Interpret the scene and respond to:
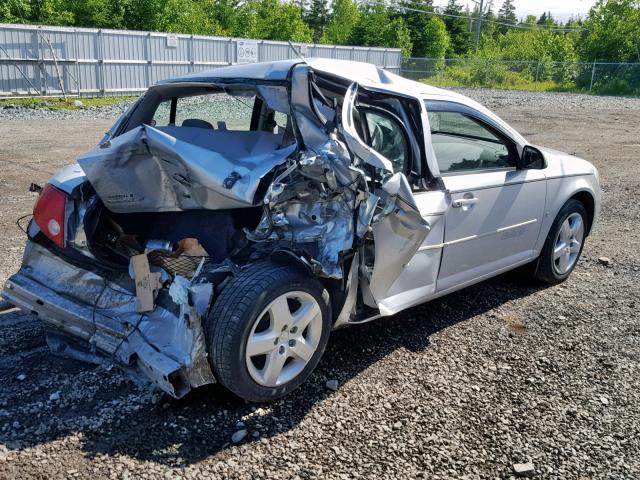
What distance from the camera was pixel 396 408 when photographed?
11.1ft

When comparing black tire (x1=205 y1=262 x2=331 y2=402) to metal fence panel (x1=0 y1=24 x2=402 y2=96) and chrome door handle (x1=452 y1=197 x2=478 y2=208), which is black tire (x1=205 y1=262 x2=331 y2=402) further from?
metal fence panel (x1=0 y1=24 x2=402 y2=96)

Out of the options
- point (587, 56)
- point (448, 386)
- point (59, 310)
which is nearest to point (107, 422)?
point (59, 310)

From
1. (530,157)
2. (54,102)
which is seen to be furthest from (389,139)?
(54,102)

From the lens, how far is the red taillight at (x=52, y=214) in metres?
3.55

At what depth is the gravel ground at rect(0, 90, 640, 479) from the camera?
2.89 meters

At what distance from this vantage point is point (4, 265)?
5.23 meters

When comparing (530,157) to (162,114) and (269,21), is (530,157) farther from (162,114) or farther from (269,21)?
(269,21)

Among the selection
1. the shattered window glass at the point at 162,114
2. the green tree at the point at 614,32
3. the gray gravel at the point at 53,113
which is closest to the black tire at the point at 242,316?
the shattered window glass at the point at 162,114

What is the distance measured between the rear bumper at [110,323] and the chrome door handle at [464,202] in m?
1.94

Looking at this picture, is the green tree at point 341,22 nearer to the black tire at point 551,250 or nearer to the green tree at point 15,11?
the green tree at point 15,11

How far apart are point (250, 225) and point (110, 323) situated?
1.02 meters

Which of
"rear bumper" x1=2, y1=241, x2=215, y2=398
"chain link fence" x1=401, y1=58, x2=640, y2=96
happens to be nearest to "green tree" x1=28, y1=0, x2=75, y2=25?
"chain link fence" x1=401, y1=58, x2=640, y2=96

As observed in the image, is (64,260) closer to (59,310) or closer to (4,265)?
(59,310)

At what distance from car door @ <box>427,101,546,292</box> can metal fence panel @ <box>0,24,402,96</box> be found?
21.1 m
